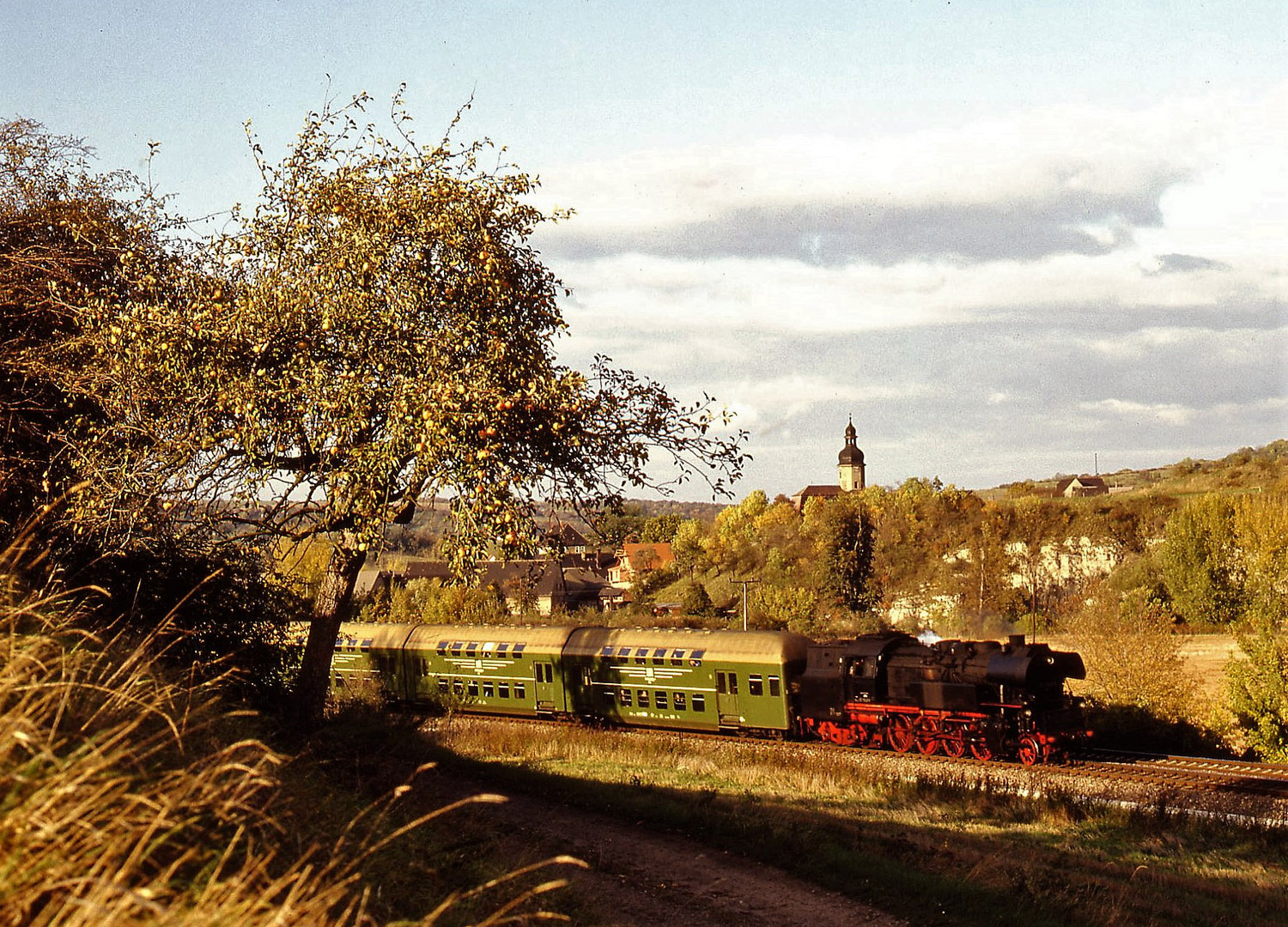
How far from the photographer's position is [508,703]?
3772cm

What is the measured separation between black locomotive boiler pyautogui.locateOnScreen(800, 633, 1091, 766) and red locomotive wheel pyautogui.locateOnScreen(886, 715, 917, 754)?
25 mm

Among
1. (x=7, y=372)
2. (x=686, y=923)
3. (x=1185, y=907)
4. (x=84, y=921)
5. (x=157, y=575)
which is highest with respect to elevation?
(x=7, y=372)

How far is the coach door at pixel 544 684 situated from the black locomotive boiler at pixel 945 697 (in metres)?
9.23

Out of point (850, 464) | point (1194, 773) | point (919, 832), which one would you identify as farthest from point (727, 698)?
point (850, 464)

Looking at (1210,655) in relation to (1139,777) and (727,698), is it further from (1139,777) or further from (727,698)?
(727,698)

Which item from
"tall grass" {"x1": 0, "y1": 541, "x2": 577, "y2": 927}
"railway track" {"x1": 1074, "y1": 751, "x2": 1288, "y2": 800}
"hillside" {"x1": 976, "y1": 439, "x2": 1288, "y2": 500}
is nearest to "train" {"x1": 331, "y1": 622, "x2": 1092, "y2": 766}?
"railway track" {"x1": 1074, "y1": 751, "x2": 1288, "y2": 800}

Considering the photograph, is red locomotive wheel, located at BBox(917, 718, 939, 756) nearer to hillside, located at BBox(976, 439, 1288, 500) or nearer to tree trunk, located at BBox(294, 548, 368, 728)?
tree trunk, located at BBox(294, 548, 368, 728)

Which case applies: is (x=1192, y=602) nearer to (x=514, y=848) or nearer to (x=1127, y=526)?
(x=1127, y=526)

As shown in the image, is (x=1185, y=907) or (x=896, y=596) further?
(x=896, y=596)

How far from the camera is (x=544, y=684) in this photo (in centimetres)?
3697

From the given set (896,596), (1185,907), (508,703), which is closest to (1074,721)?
(1185,907)

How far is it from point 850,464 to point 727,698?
6005 inches

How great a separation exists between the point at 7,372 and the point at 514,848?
1120 centimetres

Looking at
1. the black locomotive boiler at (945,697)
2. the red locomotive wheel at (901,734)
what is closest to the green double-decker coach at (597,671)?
the black locomotive boiler at (945,697)
